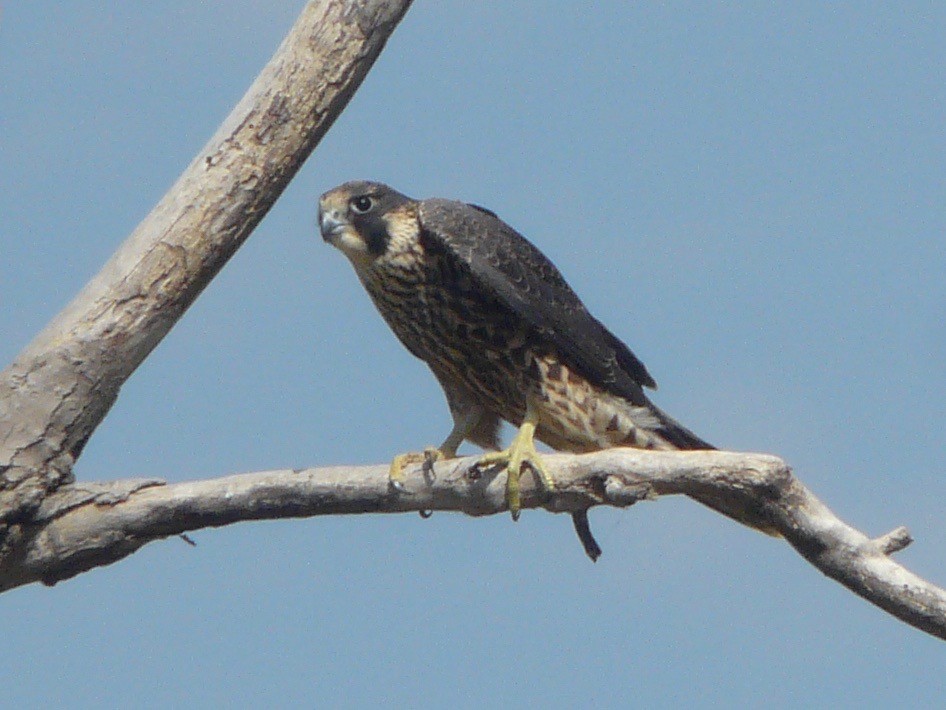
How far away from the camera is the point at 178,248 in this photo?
4941mm

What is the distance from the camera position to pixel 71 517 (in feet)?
16.0

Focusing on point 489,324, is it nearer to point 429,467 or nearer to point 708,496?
point 429,467

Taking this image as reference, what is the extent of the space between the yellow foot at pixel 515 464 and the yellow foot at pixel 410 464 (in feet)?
0.52

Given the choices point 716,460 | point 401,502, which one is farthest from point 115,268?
point 716,460

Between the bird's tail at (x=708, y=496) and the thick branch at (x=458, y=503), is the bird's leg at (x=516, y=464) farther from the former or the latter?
the bird's tail at (x=708, y=496)

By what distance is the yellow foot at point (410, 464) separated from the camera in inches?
186

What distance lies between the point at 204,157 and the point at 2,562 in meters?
1.39

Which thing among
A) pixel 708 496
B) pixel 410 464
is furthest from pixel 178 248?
pixel 708 496

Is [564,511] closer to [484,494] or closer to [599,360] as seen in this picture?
[484,494]

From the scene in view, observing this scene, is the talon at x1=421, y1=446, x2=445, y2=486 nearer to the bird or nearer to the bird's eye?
the bird

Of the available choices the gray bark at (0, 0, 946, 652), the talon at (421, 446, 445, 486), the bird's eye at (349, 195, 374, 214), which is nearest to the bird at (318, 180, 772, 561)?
the bird's eye at (349, 195, 374, 214)

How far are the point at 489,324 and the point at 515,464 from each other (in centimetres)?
86

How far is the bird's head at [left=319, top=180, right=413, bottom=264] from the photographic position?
5879 mm

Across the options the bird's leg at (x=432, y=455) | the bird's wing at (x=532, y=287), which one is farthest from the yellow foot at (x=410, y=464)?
the bird's wing at (x=532, y=287)
